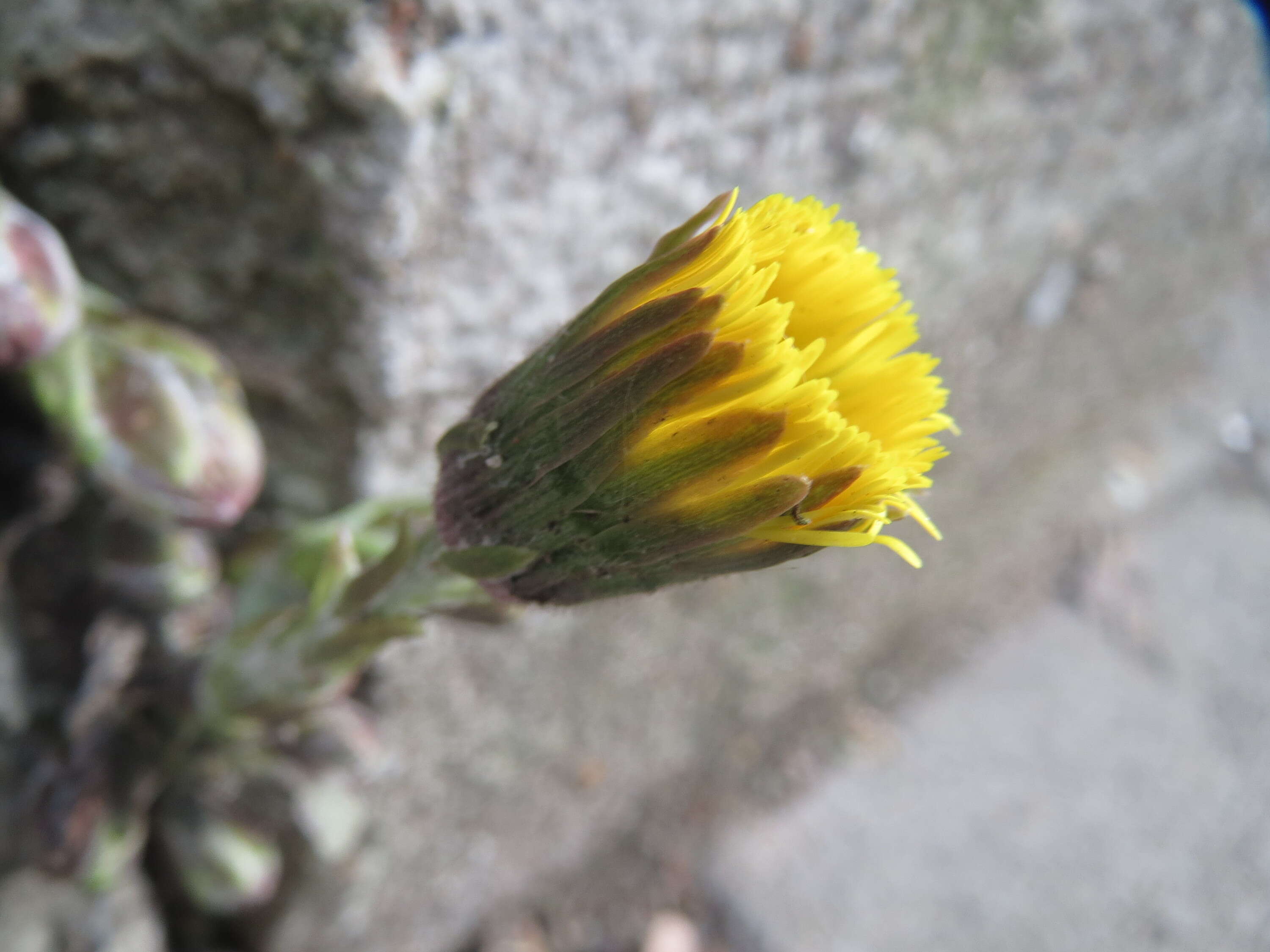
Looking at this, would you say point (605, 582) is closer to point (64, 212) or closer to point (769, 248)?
point (769, 248)

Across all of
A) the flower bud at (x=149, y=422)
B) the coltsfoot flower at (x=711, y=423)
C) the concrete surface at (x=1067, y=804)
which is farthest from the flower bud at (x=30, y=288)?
the concrete surface at (x=1067, y=804)

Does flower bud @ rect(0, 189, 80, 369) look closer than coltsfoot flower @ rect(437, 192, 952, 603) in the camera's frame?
No

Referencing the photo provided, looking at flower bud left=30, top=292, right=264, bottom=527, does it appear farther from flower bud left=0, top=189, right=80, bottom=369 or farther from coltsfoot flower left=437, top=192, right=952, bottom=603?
coltsfoot flower left=437, top=192, right=952, bottom=603

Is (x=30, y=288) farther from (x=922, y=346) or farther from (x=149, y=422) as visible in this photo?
(x=922, y=346)

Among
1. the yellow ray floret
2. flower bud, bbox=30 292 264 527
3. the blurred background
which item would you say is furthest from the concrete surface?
the yellow ray floret

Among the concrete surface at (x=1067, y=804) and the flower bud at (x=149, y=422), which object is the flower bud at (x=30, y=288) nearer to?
the flower bud at (x=149, y=422)

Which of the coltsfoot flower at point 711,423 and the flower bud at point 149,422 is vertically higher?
the coltsfoot flower at point 711,423

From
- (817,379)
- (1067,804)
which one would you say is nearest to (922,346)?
(817,379)
